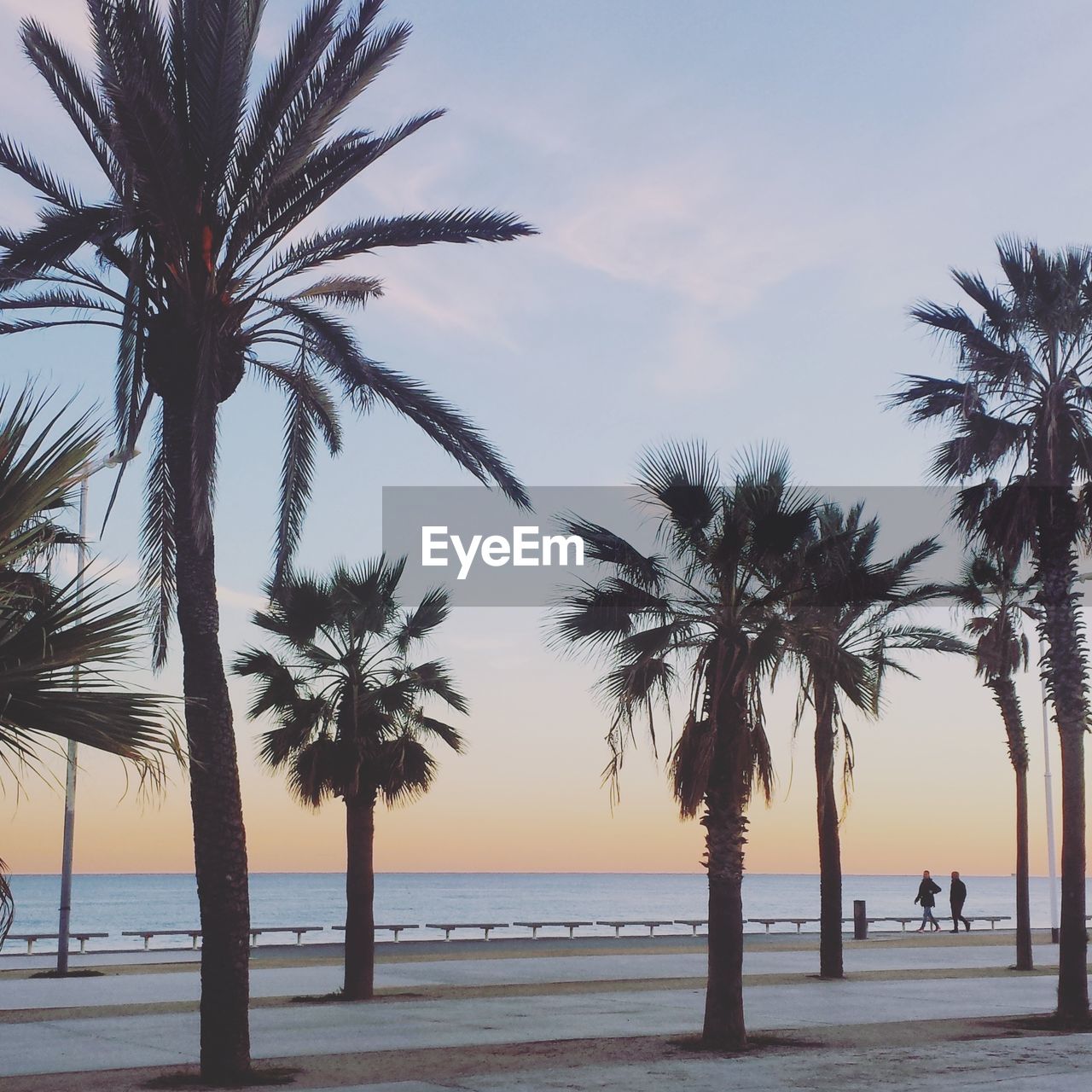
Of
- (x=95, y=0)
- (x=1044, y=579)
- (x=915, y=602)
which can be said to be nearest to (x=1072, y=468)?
(x=1044, y=579)

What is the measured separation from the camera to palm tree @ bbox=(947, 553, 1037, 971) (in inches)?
1081

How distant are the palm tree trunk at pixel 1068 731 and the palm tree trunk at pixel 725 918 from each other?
5.10m

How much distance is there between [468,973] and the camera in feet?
82.0

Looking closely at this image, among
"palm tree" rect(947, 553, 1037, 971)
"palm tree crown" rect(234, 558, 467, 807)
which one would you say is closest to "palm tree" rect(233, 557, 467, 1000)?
"palm tree crown" rect(234, 558, 467, 807)

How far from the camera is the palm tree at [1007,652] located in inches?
1081

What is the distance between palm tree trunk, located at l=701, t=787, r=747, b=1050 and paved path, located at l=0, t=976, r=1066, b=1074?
3.55 ft

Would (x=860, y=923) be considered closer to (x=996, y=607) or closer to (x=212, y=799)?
(x=996, y=607)

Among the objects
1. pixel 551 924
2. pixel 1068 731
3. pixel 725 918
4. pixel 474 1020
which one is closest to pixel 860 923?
pixel 551 924

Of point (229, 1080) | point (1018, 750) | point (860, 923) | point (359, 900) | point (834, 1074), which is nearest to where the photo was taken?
point (229, 1080)

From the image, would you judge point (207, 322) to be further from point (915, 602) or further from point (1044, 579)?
point (915, 602)

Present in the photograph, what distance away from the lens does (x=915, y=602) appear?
24672mm

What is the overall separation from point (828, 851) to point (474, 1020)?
9699 millimetres

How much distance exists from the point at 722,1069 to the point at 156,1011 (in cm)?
840

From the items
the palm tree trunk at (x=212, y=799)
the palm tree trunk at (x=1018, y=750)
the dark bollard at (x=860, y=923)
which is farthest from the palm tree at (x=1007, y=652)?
the palm tree trunk at (x=212, y=799)
